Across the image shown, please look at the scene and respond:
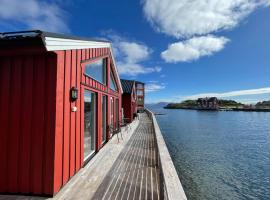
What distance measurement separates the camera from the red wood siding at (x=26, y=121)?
2.88m

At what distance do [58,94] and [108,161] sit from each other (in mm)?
2651

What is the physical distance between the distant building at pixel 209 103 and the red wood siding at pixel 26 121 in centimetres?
8599

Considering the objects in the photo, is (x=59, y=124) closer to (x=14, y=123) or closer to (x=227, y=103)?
(x=14, y=123)

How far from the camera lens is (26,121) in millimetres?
2953

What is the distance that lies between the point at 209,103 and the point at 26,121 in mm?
90823

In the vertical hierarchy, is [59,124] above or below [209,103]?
below

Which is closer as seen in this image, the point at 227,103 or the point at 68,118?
the point at 68,118

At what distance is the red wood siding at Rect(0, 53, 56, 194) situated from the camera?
2.88 m

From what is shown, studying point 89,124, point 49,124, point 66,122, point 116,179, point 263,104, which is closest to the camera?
point 49,124

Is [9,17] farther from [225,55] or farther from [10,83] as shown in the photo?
[225,55]

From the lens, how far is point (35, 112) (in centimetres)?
294

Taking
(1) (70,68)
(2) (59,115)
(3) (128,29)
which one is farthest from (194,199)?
(3) (128,29)

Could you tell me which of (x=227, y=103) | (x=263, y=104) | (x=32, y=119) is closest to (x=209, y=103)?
(x=227, y=103)

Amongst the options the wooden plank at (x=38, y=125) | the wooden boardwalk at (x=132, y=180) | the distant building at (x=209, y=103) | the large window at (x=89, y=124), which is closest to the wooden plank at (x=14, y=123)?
the wooden plank at (x=38, y=125)
